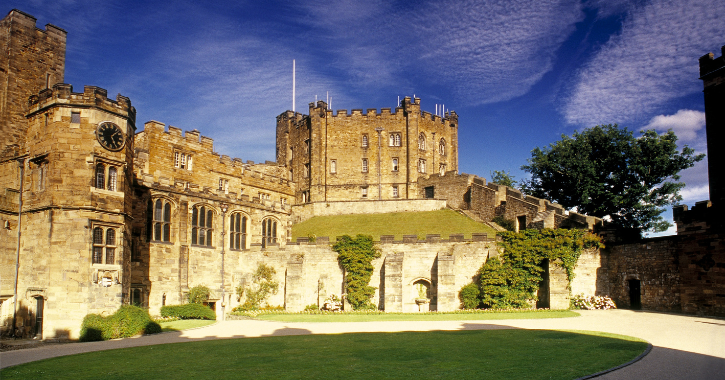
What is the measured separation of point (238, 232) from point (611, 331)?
2544 cm

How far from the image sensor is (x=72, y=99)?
24.2 m

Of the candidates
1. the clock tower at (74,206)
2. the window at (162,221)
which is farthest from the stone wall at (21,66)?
the window at (162,221)

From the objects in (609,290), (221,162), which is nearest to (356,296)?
(609,290)

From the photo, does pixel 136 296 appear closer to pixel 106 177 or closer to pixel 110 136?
pixel 106 177

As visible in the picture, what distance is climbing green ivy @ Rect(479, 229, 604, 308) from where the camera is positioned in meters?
30.5

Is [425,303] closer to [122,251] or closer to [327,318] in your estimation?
[327,318]

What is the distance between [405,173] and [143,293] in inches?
1209

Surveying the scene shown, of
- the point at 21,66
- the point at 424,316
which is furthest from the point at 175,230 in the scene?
the point at 424,316

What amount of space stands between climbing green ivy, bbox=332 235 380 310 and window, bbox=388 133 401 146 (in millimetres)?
22155

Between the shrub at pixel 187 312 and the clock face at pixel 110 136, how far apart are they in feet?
32.7

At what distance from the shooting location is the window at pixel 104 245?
2395 cm

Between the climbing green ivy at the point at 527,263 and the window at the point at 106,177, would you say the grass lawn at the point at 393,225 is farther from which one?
the window at the point at 106,177

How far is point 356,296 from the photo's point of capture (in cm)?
3284

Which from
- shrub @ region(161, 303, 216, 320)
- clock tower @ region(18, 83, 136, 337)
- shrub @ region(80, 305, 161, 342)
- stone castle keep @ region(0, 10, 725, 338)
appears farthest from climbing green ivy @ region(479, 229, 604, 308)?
clock tower @ region(18, 83, 136, 337)
